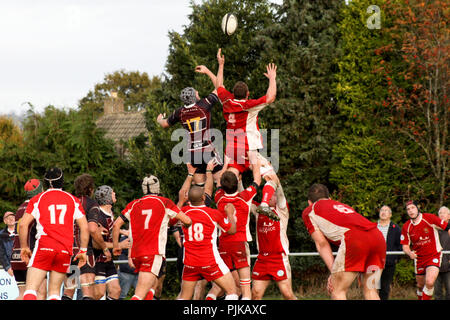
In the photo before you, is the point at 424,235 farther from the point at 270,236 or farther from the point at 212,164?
the point at 212,164

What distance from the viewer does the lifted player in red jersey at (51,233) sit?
8.76m

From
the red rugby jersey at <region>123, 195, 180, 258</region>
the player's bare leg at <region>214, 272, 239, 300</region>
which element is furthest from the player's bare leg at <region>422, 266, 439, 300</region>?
the red rugby jersey at <region>123, 195, 180, 258</region>

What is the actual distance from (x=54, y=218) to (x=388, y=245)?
8104 millimetres

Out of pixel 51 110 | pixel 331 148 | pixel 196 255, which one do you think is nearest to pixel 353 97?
pixel 331 148

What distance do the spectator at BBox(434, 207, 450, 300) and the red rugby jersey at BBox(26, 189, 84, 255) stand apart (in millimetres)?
8446

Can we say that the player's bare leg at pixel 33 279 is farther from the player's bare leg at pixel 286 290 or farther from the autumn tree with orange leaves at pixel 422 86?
the autumn tree with orange leaves at pixel 422 86

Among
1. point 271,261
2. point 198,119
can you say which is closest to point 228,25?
point 198,119

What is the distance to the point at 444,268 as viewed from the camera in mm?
13820

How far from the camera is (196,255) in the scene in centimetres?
922

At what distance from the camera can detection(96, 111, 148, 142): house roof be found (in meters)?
34.9

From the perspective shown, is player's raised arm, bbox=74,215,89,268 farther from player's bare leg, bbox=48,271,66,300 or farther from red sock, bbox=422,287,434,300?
red sock, bbox=422,287,434,300
